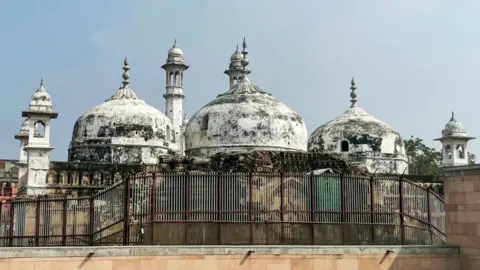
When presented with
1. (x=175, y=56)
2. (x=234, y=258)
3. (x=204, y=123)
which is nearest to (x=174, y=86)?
(x=175, y=56)

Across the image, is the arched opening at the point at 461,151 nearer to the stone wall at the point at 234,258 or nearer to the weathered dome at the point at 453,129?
the weathered dome at the point at 453,129

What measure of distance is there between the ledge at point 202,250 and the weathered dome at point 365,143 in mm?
20453

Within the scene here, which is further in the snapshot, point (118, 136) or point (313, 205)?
point (118, 136)

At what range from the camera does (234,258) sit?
1229 cm

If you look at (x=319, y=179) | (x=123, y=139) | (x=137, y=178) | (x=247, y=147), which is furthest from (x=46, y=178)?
(x=319, y=179)

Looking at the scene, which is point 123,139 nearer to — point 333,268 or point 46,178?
point 46,178

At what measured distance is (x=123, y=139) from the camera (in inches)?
1229

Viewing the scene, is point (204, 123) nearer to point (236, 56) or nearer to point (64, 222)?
point (64, 222)

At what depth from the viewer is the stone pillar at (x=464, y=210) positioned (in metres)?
12.6

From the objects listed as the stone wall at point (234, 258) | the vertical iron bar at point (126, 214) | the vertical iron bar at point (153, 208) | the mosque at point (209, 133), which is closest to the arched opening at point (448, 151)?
the mosque at point (209, 133)

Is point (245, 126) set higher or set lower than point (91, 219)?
higher

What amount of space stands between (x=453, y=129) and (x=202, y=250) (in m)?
27.5

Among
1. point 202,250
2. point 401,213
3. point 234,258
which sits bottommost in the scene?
point 234,258

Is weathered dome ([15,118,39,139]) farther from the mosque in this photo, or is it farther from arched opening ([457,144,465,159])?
arched opening ([457,144,465,159])
